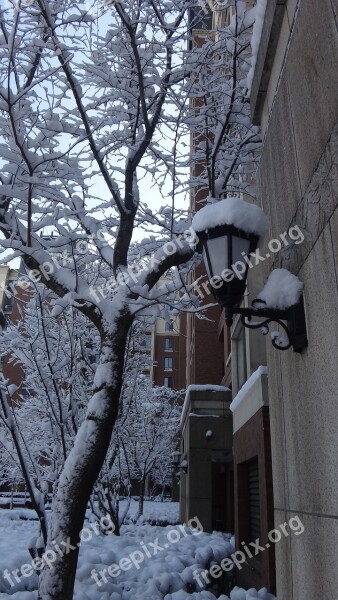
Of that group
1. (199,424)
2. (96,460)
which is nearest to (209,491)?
(199,424)

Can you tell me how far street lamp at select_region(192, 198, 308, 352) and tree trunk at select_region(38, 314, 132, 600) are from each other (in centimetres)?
208

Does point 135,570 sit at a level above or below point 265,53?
below

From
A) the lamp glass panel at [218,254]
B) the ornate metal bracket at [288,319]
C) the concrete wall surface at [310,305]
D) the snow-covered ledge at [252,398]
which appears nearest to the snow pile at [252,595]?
the snow-covered ledge at [252,398]

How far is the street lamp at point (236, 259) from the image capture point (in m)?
2.64

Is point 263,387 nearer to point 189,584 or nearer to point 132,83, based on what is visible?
point 189,584

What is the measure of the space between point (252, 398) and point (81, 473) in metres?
4.07

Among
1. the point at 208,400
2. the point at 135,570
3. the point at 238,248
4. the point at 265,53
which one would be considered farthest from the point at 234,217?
the point at 208,400

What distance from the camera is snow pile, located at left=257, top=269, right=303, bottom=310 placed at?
8.83 ft

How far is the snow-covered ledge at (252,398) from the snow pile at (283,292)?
13.7ft

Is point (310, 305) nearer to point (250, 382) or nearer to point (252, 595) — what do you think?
point (252, 595)

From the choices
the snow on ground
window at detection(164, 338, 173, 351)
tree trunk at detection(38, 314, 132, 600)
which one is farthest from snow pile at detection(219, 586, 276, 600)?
window at detection(164, 338, 173, 351)

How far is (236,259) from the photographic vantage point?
104 inches

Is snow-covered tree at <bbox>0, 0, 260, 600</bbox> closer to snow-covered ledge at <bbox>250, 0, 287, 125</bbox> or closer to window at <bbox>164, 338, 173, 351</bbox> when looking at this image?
snow-covered ledge at <bbox>250, 0, 287, 125</bbox>

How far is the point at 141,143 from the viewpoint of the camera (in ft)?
17.6
